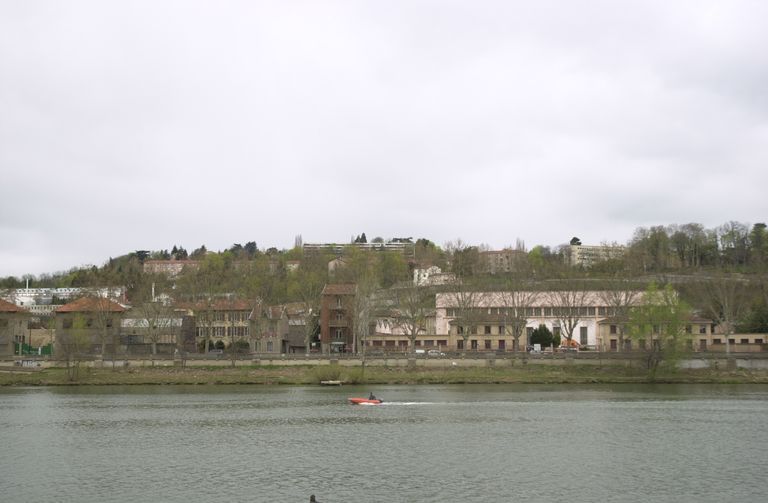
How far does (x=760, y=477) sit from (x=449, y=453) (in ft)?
50.5

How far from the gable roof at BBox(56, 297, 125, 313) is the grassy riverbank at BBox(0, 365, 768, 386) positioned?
21.0 meters

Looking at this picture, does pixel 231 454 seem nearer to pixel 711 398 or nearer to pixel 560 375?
pixel 711 398

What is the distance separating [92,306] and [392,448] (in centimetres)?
8322

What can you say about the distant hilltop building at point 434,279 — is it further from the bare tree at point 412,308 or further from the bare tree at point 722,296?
the bare tree at point 722,296

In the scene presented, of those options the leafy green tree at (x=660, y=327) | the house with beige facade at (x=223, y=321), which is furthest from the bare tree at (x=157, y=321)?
the leafy green tree at (x=660, y=327)

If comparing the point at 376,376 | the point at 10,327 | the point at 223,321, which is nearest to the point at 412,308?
the point at 376,376

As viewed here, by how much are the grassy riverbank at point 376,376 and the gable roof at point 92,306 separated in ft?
69.0

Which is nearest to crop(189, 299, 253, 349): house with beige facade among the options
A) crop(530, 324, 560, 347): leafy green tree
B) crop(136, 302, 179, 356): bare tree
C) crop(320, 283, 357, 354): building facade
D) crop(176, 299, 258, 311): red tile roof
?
crop(176, 299, 258, 311): red tile roof

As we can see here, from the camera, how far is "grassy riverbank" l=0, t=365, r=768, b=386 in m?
88.2

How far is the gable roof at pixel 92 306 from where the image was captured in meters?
115

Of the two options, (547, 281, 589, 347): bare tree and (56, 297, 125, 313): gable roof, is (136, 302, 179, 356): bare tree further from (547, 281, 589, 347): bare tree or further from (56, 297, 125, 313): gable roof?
(547, 281, 589, 347): bare tree

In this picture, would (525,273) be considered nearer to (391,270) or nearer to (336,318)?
(336,318)

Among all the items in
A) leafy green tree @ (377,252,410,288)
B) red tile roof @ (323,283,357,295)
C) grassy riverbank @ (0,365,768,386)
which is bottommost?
grassy riverbank @ (0,365,768,386)

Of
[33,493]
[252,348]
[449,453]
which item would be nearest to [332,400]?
[449,453]
